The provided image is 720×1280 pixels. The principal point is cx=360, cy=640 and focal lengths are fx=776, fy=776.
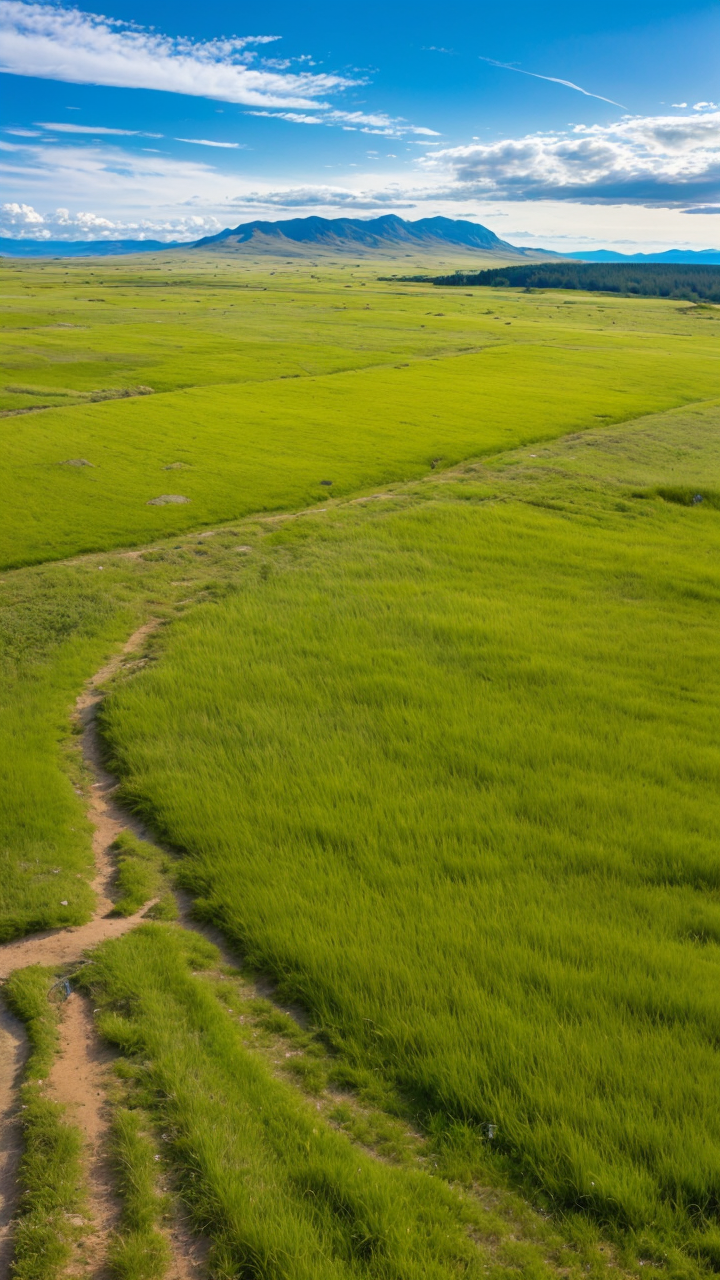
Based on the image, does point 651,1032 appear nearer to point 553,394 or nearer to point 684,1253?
point 684,1253

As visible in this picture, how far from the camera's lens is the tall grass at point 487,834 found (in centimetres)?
592

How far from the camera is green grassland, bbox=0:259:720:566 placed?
2388cm

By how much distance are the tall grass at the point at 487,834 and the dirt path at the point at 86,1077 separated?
937 mm

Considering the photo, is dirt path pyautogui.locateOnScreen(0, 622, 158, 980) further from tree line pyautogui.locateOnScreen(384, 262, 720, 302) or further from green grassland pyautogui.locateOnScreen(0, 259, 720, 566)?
tree line pyautogui.locateOnScreen(384, 262, 720, 302)

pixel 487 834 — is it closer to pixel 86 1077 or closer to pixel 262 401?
pixel 86 1077

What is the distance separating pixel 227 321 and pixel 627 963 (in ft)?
268

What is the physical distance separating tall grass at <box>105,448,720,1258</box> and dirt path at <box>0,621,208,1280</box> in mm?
937

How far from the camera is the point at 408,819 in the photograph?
9469 millimetres

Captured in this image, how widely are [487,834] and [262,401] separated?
33.9 metres

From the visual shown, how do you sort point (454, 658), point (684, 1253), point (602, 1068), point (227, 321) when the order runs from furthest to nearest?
point (227, 321) < point (454, 658) < point (602, 1068) < point (684, 1253)

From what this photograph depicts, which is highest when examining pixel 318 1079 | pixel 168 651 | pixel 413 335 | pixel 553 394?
pixel 413 335

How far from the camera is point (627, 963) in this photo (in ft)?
23.7

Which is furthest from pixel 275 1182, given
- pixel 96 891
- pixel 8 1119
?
pixel 96 891

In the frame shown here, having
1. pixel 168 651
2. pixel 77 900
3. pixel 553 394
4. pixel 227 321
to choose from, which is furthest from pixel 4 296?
pixel 77 900
